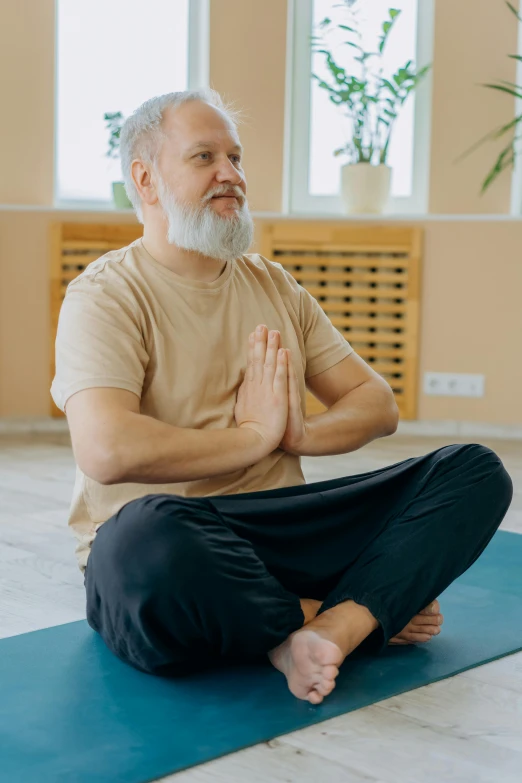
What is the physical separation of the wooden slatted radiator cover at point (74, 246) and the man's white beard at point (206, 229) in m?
2.78

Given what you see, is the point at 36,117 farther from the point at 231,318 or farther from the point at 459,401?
the point at 231,318

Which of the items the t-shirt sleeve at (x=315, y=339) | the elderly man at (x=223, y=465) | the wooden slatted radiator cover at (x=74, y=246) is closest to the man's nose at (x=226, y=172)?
the elderly man at (x=223, y=465)

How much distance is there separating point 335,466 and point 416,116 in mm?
1881

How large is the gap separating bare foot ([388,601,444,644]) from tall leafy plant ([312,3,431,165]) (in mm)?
3170

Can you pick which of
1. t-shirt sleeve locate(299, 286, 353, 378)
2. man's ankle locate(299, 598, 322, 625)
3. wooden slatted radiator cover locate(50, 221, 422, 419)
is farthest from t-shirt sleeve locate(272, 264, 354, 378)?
wooden slatted radiator cover locate(50, 221, 422, 419)

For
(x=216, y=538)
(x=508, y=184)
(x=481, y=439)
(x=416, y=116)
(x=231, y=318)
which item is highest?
(x=416, y=116)

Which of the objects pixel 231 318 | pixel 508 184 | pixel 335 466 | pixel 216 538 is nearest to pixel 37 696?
pixel 216 538

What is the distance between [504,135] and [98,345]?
3327 mm

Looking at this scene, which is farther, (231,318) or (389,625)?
(231,318)

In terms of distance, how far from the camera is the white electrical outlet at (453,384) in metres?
4.62

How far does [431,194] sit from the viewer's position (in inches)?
184

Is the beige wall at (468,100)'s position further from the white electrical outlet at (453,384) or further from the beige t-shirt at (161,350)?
the beige t-shirt at (161,350)

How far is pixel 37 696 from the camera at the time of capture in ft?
5.20

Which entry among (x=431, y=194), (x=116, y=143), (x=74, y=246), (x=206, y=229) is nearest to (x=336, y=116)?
(x=431, y=194)
